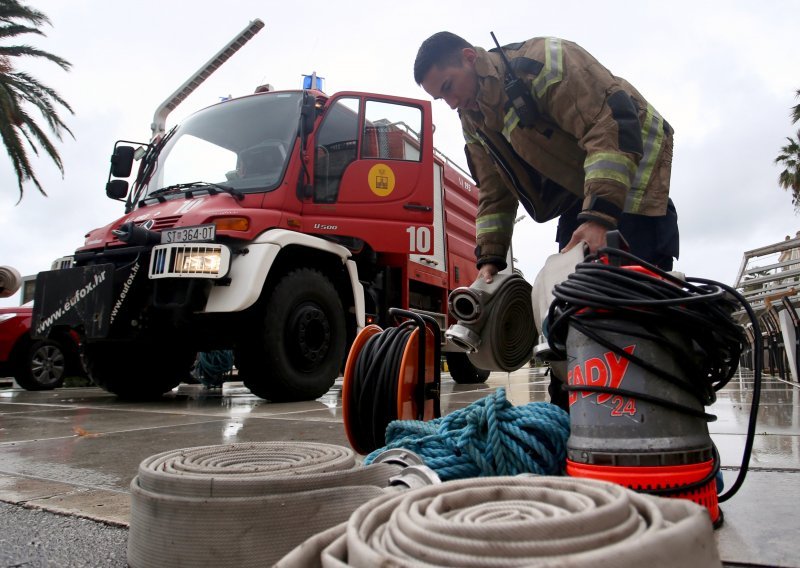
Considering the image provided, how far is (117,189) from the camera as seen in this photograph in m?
5.41

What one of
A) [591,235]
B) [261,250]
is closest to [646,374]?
[591,235]

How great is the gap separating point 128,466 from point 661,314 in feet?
5.56

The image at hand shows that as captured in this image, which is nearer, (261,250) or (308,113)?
(261,250)

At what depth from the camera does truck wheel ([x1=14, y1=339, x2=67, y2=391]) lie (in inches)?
269

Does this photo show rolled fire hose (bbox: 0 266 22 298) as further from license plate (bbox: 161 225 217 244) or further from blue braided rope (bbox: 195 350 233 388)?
license plate (bbox: 161 225 217 244)

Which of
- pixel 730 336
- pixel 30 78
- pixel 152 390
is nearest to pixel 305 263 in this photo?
pixel 152 390

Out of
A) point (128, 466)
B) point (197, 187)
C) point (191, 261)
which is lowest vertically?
point (128, 466)

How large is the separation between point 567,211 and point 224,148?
11.5 ft

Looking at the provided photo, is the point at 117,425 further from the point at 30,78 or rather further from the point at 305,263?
the point at 30,78

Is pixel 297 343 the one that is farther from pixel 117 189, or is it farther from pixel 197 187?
pixel 117 189

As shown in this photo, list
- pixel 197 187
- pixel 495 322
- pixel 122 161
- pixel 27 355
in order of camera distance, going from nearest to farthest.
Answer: pixel 495 322
pixel 197 187
pixel 122 161
pixel 27 355

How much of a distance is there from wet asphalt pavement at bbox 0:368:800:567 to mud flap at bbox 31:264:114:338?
25.9 inches

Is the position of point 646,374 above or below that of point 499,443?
above

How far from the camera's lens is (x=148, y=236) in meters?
4.18
